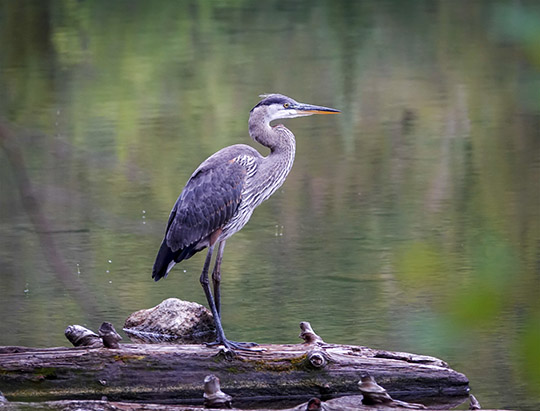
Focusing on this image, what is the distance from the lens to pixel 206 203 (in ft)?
16.9

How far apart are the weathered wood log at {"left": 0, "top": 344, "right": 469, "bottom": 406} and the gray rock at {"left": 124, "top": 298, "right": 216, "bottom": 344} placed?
1.13m

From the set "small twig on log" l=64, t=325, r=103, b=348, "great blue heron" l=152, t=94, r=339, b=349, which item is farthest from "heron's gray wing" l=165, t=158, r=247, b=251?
"small twig on log" l=64, t=325, r=103, b=348

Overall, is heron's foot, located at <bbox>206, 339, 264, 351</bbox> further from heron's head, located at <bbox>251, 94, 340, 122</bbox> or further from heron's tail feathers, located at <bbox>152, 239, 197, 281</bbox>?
heron's head, located at <bbox>251, 94, 340, 122</bbox>

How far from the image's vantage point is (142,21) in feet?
57.2

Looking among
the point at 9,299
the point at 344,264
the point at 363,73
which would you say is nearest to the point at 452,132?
the point at 363,73

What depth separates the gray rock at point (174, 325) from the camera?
227 inches

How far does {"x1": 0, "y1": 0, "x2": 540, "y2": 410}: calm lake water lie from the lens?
2078 mm

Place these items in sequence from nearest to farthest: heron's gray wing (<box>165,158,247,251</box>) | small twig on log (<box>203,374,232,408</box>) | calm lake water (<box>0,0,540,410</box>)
A: calm lake water (<box>0,0,540,410</box>) < small twig on log (<box>203,374,232,408</box>) < heron's gray wing (<box>165,158,247,251</box>)

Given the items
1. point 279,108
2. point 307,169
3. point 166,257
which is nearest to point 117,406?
point 166,257

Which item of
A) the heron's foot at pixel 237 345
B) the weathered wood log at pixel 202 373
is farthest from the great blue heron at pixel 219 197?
the weathered wood log at pixel 202 373

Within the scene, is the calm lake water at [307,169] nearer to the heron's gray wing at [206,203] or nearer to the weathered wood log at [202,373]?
the weathered wood log at [202,373]

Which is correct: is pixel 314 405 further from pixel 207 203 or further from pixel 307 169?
pixel 307 169

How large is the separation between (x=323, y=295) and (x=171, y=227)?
164cm

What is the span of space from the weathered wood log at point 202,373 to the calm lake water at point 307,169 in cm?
27
